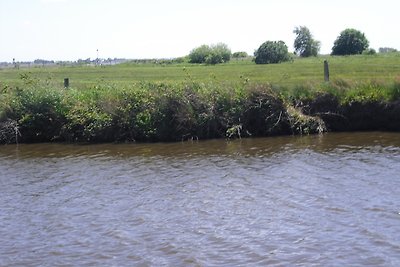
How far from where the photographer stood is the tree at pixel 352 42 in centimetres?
6862

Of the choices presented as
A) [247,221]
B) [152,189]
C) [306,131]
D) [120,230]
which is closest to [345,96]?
[306,131]

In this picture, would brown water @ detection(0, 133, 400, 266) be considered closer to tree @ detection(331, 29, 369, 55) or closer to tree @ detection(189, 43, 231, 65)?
tree @ detection(189, 43, 231, 65)

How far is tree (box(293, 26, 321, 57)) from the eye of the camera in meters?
76.7

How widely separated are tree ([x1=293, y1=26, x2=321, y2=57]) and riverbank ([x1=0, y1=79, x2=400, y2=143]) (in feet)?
181

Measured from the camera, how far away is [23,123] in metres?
23.0

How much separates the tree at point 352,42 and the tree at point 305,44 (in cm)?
694

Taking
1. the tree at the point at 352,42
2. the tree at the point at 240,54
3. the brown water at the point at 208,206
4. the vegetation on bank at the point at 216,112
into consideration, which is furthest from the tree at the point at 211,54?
the brown water at the point at 208,206

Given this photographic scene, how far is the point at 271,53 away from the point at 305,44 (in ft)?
75.5

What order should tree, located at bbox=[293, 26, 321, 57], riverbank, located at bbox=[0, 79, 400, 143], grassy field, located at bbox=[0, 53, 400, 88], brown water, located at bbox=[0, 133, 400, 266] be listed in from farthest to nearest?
tree, located at bbox=[293, 26, 321, 57], grassy field, located at bbox=[0, 53, 400, 88], riverbank, located at bbox=[0, 79, 400, 143], brown water, located at bbox=[0, 133, 400, 266]

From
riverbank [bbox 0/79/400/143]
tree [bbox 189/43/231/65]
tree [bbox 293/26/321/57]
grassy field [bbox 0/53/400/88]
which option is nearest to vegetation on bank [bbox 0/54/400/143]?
riverbank [bbox 0/79/400/143]

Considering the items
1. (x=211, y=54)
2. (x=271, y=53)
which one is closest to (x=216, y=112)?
(x=271, y=53)

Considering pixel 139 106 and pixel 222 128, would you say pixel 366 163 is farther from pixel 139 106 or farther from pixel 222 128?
pixel 139 106

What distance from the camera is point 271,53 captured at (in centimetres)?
5603

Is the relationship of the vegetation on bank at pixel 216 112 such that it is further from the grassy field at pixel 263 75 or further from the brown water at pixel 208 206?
the brown water at pixel 208 206
